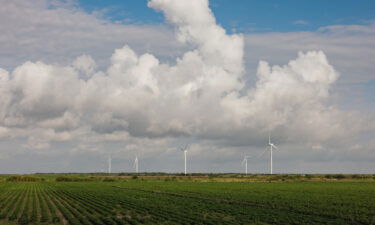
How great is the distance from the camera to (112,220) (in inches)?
1463

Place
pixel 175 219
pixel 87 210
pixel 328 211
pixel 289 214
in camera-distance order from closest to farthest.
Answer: pixel 175 219 → pixel 289 214 → pixel 328 211 → pixel 87 210

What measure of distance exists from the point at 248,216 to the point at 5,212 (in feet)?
78.4

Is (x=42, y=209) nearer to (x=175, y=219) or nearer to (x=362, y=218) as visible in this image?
(x=175, y=219)

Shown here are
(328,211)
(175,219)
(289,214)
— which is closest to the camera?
(175,219)

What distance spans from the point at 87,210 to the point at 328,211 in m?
23.4

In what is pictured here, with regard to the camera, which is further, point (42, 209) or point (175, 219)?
point (42, 209)

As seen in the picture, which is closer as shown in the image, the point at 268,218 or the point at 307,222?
the point at 307,222

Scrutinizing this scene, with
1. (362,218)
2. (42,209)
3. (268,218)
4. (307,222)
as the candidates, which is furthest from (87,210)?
(362,218)

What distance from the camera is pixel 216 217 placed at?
39.2 metres

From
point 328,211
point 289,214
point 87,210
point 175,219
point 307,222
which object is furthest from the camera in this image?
point 87,210

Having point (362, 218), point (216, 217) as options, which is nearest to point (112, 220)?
point (216, 217)

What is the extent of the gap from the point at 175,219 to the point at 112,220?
500 centimetres

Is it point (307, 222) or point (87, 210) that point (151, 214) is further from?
point (307, 222)

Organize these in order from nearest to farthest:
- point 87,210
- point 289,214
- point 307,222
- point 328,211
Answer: point 307,222
point 289,214
point 328,211
point 87,210
